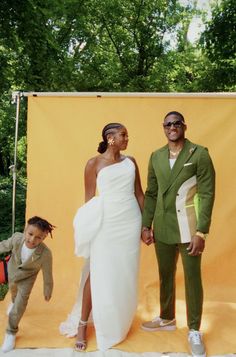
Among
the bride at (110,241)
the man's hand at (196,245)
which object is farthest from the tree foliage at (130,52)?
the man's hand at (196,245)

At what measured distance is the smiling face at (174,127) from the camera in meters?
2.94

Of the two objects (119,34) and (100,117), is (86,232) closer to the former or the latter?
(100,117)

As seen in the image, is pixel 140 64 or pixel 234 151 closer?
pixel 234 151

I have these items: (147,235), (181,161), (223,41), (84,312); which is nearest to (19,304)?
(84,312)

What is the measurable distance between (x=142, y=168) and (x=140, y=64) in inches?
378

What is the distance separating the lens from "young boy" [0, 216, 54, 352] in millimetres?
3082

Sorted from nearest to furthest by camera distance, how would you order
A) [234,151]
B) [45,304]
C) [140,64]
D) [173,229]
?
1. [173,229]
2. [45,304]
3. [234,151]
4. [140,64]

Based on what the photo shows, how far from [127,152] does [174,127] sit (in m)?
1.48

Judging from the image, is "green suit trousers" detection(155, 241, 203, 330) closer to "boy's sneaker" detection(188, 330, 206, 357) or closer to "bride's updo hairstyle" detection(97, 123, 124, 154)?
"boy's sneaker" detection(188, 330, 206, 357)

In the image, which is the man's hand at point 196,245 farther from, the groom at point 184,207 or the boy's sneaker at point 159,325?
the boy's sneaker at point 159,325

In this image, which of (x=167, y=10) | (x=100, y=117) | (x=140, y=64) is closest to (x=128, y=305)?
(x=100, y=117)

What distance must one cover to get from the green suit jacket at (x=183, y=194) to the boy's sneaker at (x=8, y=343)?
1.29 metres

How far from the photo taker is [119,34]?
44.2 feet

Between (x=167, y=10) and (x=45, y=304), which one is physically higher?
(x=167, y=10)
